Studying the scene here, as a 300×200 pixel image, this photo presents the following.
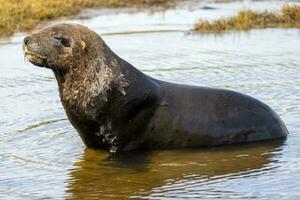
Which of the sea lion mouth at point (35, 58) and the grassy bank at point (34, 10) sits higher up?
the sea lion mouth at point (35, 58)

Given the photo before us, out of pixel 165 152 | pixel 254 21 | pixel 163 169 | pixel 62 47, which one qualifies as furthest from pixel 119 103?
pixel 254 21

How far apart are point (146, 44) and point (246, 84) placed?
574 centimetres

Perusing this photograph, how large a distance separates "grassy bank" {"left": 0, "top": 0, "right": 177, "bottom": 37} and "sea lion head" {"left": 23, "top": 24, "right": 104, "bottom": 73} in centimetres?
1196

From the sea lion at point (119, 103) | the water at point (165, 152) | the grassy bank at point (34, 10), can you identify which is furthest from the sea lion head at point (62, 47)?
the grassy bank at point (34, 10)

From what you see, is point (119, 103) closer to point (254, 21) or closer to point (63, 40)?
point (63, 40)

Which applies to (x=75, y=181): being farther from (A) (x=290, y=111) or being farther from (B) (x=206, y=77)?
(B) (x=206, y=77)

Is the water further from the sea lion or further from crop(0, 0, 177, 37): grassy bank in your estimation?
crop(0, 0, 177, 37): grassy bank

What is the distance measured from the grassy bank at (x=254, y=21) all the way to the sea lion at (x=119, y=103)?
419 inches

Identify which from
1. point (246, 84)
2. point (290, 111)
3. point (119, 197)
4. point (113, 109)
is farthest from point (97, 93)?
point (246, 84)

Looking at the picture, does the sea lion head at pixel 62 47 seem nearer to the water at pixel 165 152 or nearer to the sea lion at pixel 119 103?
the sea lion at pixel 119 103

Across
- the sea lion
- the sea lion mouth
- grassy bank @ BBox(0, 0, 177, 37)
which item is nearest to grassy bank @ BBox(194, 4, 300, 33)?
grassy bank @ BBox(0, 0, 177, 37)

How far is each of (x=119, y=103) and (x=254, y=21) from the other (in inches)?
486

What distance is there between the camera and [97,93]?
33.8 ft

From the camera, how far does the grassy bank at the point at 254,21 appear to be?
70.8 feet
